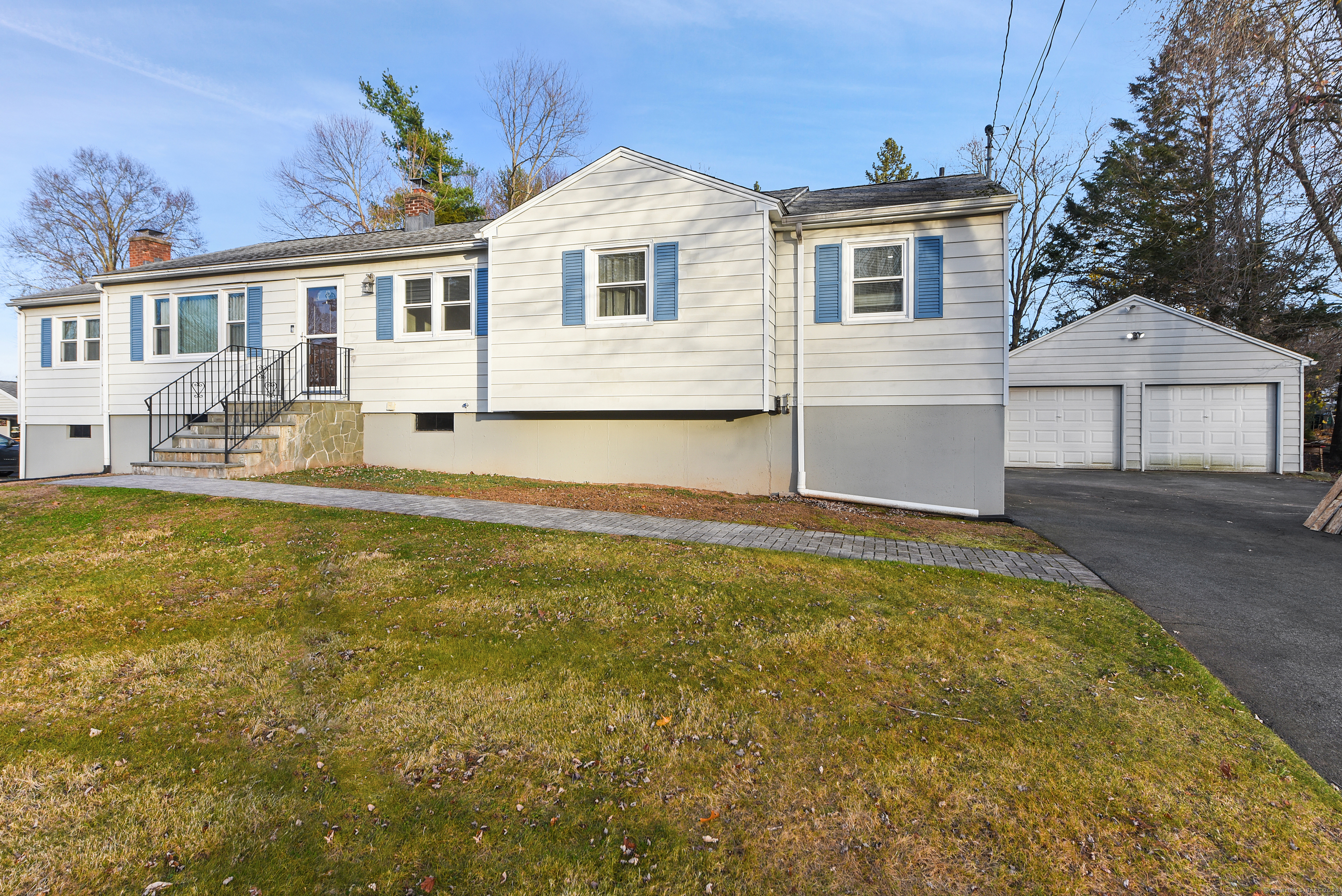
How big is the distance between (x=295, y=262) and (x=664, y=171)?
752 centimetres

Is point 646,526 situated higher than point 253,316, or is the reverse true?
point 253,316

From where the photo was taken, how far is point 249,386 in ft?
40.9

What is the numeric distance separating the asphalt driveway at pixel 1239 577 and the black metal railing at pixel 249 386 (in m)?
12.1

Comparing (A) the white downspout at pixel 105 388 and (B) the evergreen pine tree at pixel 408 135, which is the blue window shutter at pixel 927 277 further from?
(B) the evergreen pine tree at pixel 408 135

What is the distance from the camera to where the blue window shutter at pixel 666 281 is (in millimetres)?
9930

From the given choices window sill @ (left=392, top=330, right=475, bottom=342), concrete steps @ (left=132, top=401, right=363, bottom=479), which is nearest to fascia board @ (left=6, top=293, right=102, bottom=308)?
concrete steps @ (left=132, top=401, right=363, bottom=479)

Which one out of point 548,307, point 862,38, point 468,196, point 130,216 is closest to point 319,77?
point 468,196

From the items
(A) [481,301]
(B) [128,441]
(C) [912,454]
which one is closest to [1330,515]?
(C) [912,454]

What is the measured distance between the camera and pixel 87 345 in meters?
14.9

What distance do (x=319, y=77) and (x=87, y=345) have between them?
28.6ft

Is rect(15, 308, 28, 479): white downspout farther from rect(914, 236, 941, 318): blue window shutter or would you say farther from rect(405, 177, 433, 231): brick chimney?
rect(914, 236, 941, 318): blue window shutter

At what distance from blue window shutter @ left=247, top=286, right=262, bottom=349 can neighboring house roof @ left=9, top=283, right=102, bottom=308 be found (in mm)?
4568

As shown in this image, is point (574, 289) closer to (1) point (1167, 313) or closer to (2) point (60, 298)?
(2) point (60, 298)

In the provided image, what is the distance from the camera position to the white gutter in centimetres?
988
